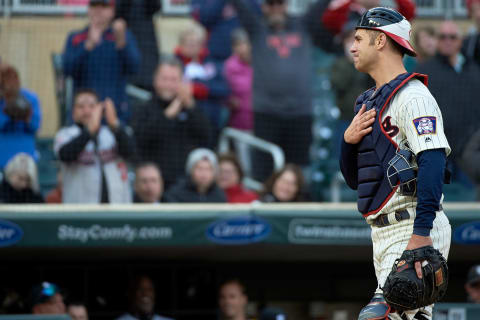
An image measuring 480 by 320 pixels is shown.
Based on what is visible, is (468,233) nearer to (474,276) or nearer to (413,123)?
(474,276)

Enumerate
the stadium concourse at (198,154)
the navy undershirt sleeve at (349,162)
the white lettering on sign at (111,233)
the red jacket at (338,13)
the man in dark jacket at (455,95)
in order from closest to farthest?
the navy undershirt sleeve at (349,162), the white lettering on sign at (111,233), the stadium concourse at (198,154), the man in dark jacket at (455,95), the red jacket at (338,13)

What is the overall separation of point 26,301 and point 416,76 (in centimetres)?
513

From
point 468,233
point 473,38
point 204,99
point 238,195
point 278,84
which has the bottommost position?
point 468,233

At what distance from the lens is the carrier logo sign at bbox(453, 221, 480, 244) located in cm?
745

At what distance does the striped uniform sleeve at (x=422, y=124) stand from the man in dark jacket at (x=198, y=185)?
4.11 meters

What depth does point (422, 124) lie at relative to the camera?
11.5ft

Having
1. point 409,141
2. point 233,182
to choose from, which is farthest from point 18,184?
point 409,141

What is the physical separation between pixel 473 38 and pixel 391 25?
5.10 m

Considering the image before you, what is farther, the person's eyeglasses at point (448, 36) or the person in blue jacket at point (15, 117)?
the person's eyeglasses at point (448, 36)

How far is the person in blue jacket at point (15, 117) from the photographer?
762 centimetres

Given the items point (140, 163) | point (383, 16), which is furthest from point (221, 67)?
point (383, 16)

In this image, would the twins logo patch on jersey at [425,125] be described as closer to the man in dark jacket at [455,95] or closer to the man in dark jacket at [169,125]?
the man in dark jacket at [169,125]

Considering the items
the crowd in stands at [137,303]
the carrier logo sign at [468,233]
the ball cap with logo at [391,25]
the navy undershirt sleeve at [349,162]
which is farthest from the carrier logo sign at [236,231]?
the ball cap with logo at [391,25]

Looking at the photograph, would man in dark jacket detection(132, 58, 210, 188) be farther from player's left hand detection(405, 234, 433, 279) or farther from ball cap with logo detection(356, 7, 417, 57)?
player's left hand detection(405, 234, 433, 279)
